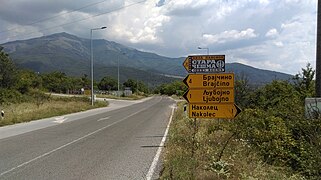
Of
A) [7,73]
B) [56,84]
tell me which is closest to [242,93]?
[7,73]

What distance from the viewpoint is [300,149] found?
8.57 m

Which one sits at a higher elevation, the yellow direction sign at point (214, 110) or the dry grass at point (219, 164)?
the yellow direction sign at point (214, 110)

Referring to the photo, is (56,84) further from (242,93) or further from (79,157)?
(79,157)

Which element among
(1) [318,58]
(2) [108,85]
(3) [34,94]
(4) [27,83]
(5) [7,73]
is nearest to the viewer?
(1) [318,58]

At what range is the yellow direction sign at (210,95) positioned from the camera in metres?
9.69

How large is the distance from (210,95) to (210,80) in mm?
389

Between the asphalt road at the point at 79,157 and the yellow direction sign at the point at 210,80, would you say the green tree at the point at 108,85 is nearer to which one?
the asphalt road at the point at 79,157

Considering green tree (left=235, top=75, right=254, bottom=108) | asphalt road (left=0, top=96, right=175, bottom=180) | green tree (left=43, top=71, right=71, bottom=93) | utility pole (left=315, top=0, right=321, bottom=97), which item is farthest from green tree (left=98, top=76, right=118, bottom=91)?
utility pole (left=315, top=0, right=321, bottom=97)

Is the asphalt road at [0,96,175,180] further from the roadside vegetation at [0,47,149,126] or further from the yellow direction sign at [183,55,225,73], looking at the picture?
the roadside vegetation at [0,47,149,126]

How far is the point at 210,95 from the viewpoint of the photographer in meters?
9.83

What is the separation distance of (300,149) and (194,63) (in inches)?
135

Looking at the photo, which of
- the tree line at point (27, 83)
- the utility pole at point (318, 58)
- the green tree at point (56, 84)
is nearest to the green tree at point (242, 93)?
the utility pole at point (318, 58)

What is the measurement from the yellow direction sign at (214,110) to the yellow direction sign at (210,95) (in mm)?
129

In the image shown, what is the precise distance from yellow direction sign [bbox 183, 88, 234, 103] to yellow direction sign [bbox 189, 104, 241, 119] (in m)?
0.13
